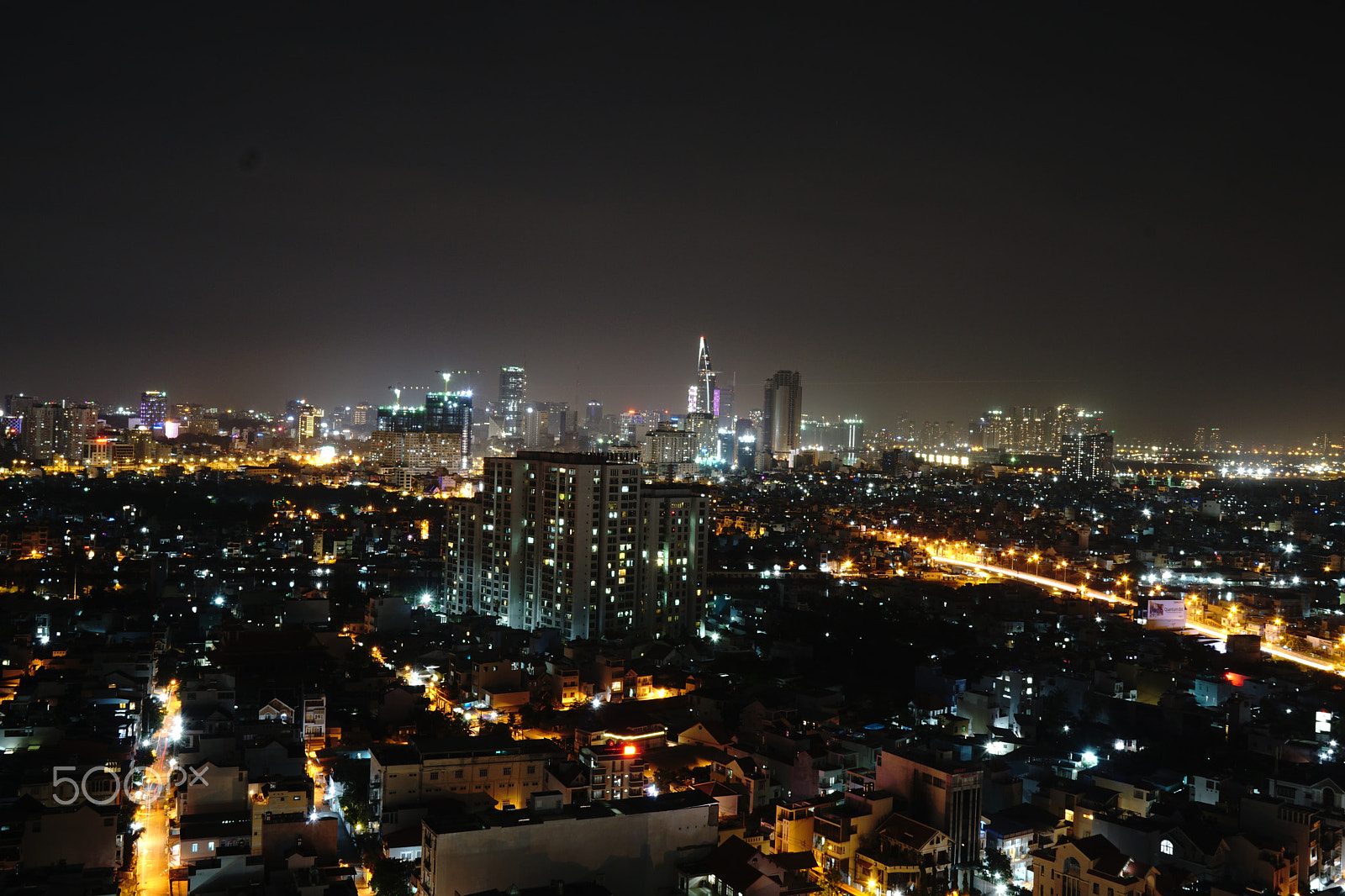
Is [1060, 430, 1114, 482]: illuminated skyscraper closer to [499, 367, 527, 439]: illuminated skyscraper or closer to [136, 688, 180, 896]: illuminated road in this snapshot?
[499, 367, 527, 439]: illuminated skyscraper

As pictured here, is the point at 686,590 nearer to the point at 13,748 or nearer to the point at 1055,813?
the point at 1055,813

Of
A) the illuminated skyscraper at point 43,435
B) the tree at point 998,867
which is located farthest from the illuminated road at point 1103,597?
the illuminated skyscraper at point 43,435

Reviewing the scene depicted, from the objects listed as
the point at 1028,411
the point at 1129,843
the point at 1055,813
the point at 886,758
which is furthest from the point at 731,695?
the point at 1028,411

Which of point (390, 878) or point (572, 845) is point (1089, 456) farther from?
point (390, 878)

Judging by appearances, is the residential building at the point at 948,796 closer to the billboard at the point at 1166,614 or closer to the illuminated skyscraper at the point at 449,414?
the billboard at the point at 1166,614

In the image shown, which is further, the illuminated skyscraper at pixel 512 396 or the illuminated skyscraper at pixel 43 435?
the illuminated skyscraper at pixel 512 396

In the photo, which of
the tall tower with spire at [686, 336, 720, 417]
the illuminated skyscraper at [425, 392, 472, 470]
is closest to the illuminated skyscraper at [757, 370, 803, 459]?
the tall tower with spire at [686, 336, 720, 417]
